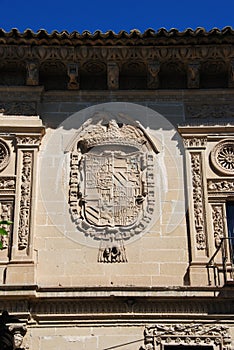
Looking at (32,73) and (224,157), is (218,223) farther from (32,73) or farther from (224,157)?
(32,73)

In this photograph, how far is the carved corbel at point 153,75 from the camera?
32.3ft

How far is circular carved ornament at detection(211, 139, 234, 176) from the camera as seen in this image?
368 inches

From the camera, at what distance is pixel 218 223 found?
353 inches

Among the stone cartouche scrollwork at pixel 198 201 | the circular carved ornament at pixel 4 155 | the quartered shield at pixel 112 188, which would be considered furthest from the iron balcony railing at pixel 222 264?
the circular carved ornament at pixel 4 155

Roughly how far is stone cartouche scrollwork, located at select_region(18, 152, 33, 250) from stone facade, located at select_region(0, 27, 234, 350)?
14 millimetres

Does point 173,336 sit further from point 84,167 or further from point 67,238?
point 84,167

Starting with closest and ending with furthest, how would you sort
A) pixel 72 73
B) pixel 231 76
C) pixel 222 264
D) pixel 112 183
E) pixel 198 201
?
pixel 222 264, pixel 198 201, pixel 112 183, pixel 72 73, pixel 231 76

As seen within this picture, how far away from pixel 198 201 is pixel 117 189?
111 cm

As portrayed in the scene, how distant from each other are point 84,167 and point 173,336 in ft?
8.72

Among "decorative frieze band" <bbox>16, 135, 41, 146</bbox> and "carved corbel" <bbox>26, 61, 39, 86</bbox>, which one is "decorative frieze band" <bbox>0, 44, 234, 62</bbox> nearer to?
"carved corbel" <bbox>26, 61, 39, 86</bbox>

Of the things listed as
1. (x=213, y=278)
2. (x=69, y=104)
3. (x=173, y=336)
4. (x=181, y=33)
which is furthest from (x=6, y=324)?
(x=181, y=33)

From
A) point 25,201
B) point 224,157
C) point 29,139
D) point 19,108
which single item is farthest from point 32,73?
point 224,157

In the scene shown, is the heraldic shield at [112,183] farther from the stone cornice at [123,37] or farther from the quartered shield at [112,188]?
the stone cornice at [123,37]

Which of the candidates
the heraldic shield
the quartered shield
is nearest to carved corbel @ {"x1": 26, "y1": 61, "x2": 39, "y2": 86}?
the heraldic shield
